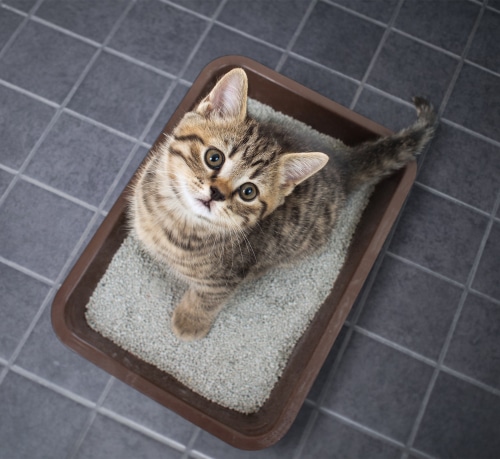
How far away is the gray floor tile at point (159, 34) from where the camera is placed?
1639 mm

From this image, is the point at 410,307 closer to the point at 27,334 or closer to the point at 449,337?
the point at 449,337

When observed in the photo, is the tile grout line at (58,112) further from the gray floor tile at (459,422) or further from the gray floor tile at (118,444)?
the gray floor tile at (459,422)

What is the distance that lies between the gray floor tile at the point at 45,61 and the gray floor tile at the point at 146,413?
919 millimetres

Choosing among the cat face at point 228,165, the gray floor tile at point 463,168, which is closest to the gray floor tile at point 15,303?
the cat face at point 228,165

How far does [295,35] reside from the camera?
171 centimetres

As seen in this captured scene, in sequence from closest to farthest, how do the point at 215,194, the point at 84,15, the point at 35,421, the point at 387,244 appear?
the point at 215,194, the point at 35,421, the point at 387,244, the point at 84,15

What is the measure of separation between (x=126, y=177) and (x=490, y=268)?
117 centimetres

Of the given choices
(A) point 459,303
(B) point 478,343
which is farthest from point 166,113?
(B) point 478,343

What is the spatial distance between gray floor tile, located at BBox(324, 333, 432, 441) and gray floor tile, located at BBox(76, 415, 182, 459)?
48 cm

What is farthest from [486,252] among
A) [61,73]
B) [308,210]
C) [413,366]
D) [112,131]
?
[61,73]

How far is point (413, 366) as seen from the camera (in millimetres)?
1471

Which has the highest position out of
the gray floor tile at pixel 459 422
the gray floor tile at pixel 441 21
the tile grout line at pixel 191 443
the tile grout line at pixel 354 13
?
the gray floor tile at pixel 441 21

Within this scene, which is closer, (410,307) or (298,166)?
(298,166)

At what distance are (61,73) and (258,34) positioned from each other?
664 millimetres
